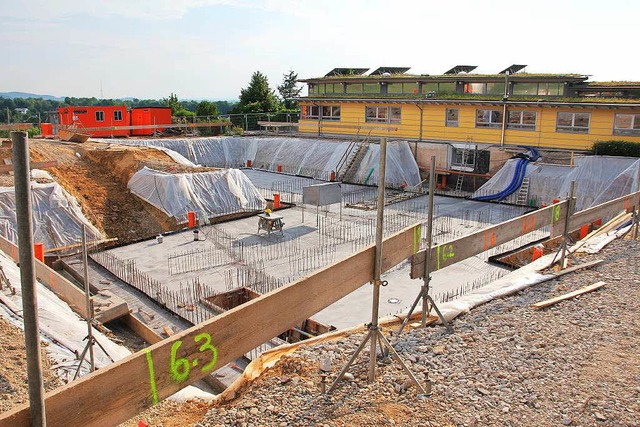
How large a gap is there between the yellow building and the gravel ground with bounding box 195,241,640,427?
70.1 feet

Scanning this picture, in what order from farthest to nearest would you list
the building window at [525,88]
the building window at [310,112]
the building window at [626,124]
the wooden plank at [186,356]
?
the building window at [310,112]
the building window at [525,88]
the building window at [626,124]
the wooden plank at [186,356]

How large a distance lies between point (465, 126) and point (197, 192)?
54.3 ft

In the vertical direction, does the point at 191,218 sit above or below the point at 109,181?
below

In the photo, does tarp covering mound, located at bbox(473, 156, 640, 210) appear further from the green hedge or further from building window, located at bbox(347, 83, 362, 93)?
building window, located at bbox(347, 83, 362, 93)

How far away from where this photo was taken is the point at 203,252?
57.2 feet

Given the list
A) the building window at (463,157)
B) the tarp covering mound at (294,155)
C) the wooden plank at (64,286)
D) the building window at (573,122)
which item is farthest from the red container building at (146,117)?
the wooden plank at (64,286)

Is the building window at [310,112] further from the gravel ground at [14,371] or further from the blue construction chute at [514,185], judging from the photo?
the gravel ground at [14,371]

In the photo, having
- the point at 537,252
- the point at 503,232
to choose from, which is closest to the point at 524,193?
the point at 537,252

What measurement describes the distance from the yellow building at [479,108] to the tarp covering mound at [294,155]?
294cm

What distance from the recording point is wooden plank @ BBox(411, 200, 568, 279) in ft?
23.0

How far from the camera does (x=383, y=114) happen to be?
114 ft

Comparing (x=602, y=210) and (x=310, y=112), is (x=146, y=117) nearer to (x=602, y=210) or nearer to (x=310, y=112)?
(x=310, y=112)

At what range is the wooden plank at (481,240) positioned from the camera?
276 inches

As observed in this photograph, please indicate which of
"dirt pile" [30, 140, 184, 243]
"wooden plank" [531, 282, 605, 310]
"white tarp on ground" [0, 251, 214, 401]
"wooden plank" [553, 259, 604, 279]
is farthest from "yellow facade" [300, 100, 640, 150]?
"white tarp on ground" [0, 251, 214, 401]
